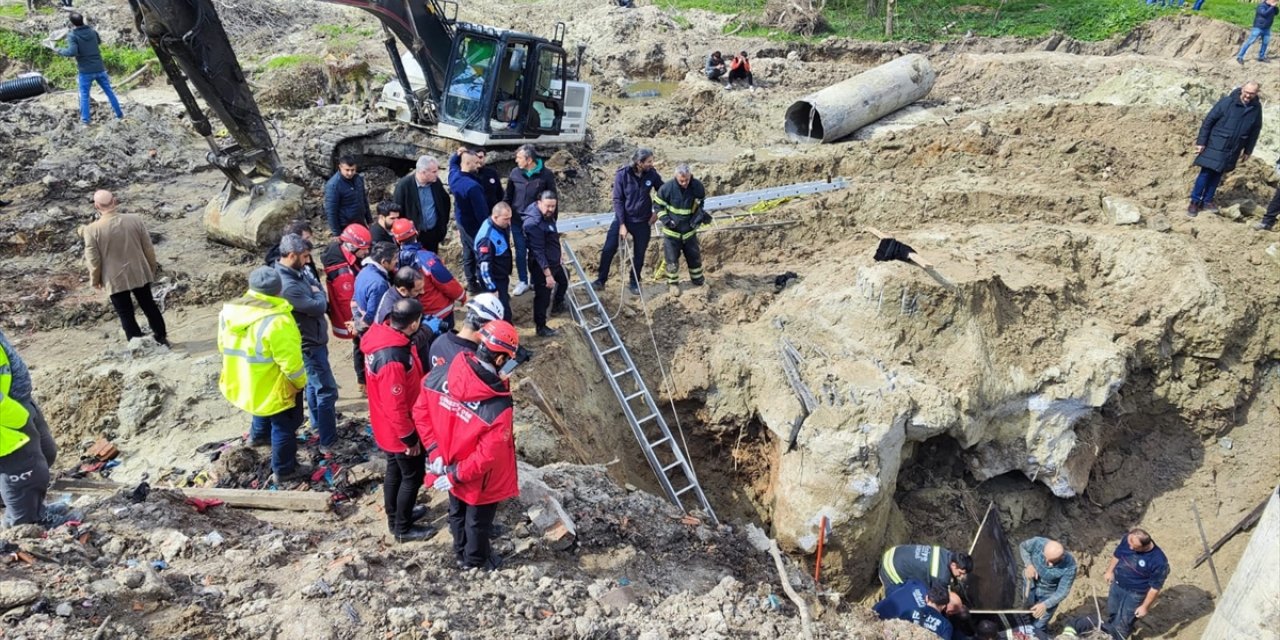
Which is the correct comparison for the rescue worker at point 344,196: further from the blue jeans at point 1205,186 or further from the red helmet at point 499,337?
the blue jeans at point 1205,186

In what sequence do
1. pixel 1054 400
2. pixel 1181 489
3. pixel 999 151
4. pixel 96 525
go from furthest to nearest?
pixel 999 151
pixel 1181 489
pixel 1054 400
pixel 96 525

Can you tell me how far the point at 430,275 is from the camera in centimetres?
603

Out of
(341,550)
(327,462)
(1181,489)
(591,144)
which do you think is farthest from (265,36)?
(1181,489)

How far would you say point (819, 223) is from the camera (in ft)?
32.8

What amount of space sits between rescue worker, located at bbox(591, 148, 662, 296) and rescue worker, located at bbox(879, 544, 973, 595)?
11.2ft

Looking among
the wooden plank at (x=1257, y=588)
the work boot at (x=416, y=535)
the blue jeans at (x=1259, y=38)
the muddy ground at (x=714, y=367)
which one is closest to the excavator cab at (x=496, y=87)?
the muddy ground at (x=714, y=367)

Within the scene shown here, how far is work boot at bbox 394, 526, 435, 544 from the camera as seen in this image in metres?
4.82

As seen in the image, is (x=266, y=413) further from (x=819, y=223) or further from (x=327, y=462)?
(x=819, y=223)

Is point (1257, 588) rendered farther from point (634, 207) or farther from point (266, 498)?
point (266, 498)

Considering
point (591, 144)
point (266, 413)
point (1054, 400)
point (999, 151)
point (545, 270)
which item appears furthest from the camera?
point (591, 144)

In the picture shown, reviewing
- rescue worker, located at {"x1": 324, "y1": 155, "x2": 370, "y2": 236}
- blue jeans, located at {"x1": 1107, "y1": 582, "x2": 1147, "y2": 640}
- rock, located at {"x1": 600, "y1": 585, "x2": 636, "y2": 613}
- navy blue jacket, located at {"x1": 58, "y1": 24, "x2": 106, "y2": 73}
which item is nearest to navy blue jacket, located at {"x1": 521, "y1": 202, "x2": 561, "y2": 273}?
rescue worker, located at {"x1": 324, "y1": 155, "x2": 370, "y2": 236}

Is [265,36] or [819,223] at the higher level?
[265,36]

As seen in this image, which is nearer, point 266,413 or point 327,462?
point 266,413

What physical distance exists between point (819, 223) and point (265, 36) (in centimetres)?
1661
